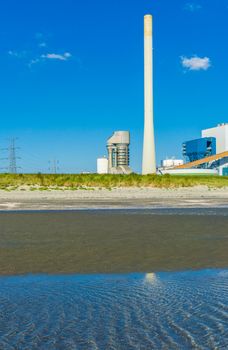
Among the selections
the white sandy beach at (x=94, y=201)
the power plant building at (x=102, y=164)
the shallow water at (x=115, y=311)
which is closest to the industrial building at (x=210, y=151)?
the power plant building at (x=102, y=164)

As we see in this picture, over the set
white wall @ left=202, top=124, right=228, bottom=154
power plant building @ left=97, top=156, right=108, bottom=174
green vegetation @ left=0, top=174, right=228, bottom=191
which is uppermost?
white wall @ left=202, top=124, right=228, bottom=154

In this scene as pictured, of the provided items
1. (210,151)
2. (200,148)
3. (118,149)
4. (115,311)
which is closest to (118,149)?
(118,149)

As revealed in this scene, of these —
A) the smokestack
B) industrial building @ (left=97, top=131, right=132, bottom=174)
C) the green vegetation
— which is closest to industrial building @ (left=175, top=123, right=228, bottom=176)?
industrial building @ (left=97, top=131, right=132, bottom=174)

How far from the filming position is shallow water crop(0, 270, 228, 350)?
4387mm

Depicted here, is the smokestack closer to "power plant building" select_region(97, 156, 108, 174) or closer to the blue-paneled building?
the blue-paneled building

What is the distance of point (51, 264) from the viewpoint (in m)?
9.01

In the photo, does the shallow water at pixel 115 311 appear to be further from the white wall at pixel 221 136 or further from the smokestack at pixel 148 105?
the white wall at pixel 221 136

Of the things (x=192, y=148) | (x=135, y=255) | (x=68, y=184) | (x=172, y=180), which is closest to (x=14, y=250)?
(x=135, y=255)

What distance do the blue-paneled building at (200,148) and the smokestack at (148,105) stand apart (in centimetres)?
4134

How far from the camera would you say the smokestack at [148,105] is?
9262 centimetres

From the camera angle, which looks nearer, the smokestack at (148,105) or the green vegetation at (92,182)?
the green vegetation at (92,182)

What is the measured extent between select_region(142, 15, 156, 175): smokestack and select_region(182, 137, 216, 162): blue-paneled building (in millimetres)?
41340

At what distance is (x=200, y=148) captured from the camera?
440 ft

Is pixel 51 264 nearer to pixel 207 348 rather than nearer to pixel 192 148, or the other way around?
pixel 207 348
